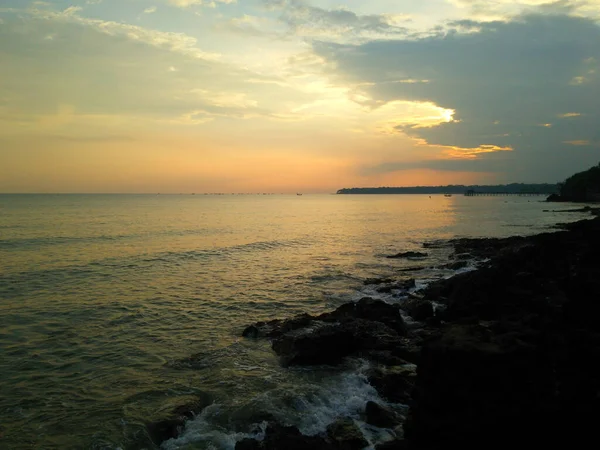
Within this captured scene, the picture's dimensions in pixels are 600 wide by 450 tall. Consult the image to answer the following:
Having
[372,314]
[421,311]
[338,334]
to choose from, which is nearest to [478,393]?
[338,334]

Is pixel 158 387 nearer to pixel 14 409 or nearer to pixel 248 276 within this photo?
pixel 14 409

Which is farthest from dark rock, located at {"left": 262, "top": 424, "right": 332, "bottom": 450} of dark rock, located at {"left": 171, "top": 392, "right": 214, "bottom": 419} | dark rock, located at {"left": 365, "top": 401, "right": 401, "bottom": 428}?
dark rock, located at {"left": 171, "top": 392, "right": 214, "bottom": 419}

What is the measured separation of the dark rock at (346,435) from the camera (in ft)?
34.2

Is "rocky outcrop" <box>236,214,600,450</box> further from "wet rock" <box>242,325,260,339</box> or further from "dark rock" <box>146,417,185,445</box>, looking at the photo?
"wet rock" <box>242,325,260,339</box>

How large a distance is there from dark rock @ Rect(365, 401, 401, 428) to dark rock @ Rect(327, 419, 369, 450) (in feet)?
1.95

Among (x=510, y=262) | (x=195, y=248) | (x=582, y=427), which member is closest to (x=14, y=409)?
(x=582, y=427)

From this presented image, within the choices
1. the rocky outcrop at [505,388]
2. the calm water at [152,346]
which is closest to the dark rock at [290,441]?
the calm water at [152,346]

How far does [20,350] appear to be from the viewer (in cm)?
1756

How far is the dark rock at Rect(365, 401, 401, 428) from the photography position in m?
11.6

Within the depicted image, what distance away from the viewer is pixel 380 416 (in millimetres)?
11773

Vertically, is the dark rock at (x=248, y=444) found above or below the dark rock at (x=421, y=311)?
below

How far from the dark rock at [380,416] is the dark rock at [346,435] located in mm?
595

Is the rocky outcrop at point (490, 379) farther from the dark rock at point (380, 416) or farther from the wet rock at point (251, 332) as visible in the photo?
the wet rock at point (251, 332)

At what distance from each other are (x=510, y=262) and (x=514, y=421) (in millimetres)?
20220
